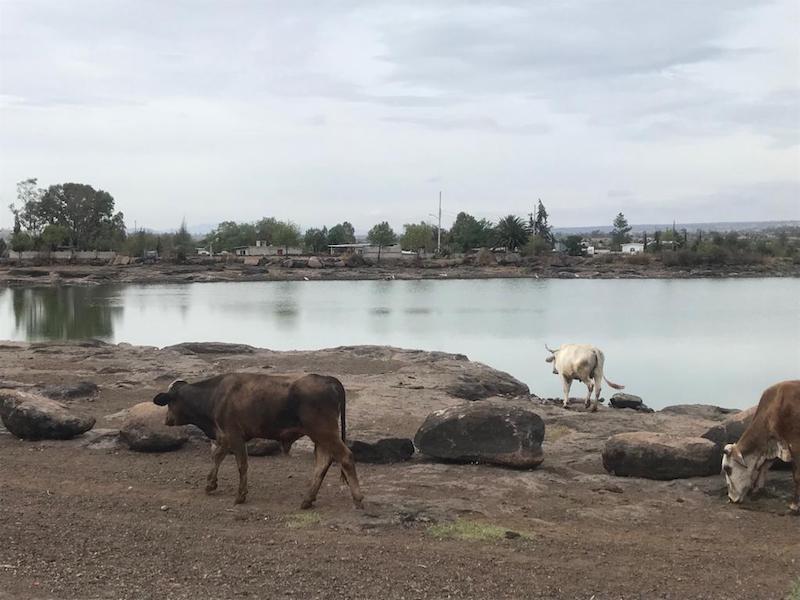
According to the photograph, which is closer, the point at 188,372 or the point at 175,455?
the point at 175,455

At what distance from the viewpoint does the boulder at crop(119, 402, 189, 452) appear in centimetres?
1111

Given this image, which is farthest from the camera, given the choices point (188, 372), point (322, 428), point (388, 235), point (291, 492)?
point (388, 235)

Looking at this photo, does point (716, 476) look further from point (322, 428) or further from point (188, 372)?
point (188, 372)

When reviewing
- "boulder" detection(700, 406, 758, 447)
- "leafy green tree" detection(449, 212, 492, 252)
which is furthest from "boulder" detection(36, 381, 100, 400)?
"leafy green tree" detection(449, 212, 492, 252)

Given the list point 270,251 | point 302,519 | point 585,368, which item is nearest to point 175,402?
point 302,519

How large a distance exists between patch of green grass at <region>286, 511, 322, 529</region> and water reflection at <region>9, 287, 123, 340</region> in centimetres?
3153

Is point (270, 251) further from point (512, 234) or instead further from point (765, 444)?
point (765, 444)

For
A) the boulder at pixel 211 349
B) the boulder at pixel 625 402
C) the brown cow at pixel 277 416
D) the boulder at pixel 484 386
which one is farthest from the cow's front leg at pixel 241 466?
the boulder at pixel 211 349

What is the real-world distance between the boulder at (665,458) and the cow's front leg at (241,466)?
5.02 metres

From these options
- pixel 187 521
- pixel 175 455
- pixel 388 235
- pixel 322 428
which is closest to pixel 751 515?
pixel 322 428

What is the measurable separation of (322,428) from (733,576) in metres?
4.34

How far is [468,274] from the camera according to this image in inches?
3996

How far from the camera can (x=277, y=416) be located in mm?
8781

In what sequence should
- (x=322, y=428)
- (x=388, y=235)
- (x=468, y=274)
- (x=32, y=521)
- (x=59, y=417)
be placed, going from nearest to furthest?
(x=32, y=521) < (x=322, y=428) < (x=59, y=417) < (x=468, y=274) < (x=388, y=235)
